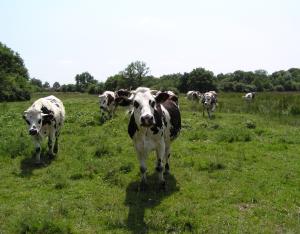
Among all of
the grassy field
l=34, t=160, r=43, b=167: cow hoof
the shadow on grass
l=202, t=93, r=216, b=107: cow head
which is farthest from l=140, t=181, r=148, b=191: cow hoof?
l=202, t=93, r=216, b=107: cow head

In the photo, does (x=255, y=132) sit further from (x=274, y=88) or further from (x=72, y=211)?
(x=274, y=88)

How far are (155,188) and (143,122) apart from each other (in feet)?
7.76

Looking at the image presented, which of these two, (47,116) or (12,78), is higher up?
(12,78)

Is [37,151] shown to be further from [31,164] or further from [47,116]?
[47,116]

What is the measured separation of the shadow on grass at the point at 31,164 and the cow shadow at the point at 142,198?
125 inches

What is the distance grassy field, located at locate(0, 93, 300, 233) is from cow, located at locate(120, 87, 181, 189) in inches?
30.5

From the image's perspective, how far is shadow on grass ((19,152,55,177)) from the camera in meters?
11.5

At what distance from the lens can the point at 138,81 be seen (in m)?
109

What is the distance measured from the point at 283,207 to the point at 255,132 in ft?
34.1

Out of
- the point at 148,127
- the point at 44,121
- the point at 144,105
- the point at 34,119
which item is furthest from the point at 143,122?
the point at 44,121

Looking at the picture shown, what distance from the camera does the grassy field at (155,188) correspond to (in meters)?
7.54

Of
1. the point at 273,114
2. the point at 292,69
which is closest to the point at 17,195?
the point at 273,114

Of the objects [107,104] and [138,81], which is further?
[138,81]

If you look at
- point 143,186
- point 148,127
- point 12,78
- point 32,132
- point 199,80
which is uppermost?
point 199,80
